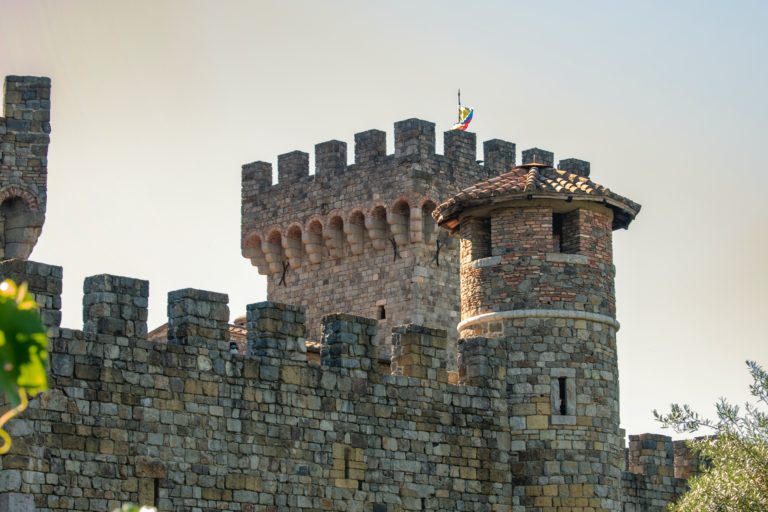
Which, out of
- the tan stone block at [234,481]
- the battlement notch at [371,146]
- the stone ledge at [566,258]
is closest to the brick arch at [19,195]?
the tan stone block at [234,481]

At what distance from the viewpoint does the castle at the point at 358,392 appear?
14.2m

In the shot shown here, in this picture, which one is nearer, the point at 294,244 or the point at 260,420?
the point at 260,420

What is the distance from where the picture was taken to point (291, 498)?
634 inches

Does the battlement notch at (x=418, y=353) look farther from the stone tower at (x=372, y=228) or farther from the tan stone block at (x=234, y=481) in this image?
the stone tower at (x=372, y=228)

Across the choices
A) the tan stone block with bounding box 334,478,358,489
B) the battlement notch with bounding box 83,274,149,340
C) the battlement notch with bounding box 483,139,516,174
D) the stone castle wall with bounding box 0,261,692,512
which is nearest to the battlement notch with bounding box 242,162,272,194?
the battlement notch with bounding box 483,139,516,174

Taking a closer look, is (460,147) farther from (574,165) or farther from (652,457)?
(652,457)

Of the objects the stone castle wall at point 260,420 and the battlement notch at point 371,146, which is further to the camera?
the battlement notch at point 371,146

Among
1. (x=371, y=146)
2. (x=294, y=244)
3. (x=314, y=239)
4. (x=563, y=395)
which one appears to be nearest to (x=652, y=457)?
(x=563, y=395)

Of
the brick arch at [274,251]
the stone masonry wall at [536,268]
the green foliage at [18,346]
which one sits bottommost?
the green foliage at [18,346]

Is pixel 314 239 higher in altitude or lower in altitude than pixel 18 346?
higher

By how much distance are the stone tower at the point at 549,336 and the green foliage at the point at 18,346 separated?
15314 mm

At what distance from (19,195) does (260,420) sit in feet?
12.9

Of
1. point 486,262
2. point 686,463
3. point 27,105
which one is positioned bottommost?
point 686,463

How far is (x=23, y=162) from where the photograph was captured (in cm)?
1712
